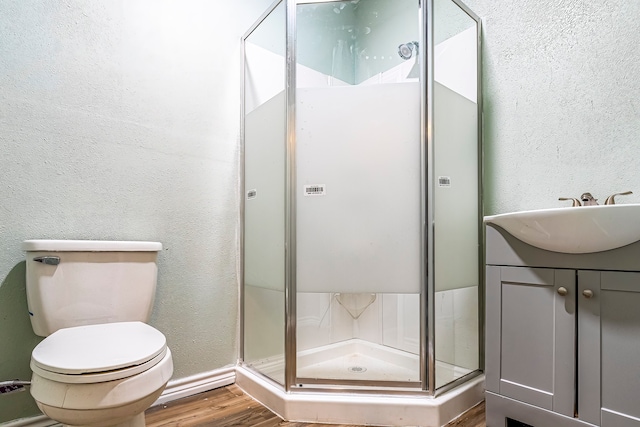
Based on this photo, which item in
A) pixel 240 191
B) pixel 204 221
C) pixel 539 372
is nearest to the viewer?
pixel 539 372

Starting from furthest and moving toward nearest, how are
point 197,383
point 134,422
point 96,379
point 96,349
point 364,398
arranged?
point 197,383 < point 364,398 < point 134,422 < point 96,349 < point 96,379

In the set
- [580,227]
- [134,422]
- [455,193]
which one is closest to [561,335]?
[580,227]

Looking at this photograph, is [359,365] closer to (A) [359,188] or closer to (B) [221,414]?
(B) [221,414]

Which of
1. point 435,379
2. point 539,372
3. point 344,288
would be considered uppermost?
point 344,288

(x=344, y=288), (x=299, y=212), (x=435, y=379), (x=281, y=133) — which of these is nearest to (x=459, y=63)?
(x=281, y=133)

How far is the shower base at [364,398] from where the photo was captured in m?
1.38

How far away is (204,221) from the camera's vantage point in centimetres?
176

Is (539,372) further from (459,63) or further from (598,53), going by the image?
(459,63)

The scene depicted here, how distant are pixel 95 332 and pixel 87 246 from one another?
0.32m

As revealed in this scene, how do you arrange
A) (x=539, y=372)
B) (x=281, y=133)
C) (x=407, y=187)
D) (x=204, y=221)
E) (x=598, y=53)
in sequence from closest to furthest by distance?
(x=539, y=372), (x=598, y=53), (x=407, y=187), (x=281, y=133), (x=204, y=221)

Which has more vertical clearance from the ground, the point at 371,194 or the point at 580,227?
the point at 371,194

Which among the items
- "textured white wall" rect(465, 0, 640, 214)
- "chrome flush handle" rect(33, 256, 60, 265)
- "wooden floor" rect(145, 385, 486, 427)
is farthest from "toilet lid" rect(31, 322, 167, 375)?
"textured white wall" rect(465, 0, 640, 214)

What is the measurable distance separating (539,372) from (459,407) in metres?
0.42

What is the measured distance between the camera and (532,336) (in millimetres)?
1192
